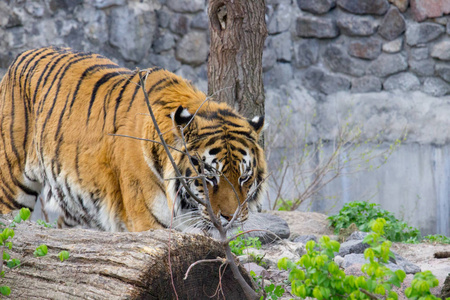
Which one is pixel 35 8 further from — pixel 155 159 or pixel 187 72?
pixel 155 159

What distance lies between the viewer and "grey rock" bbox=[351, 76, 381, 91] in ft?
26.3

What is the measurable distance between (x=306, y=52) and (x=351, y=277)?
Result: 21.0ft

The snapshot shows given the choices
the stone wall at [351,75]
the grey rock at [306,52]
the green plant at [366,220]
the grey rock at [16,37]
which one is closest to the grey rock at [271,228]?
the green plant at [366,220]

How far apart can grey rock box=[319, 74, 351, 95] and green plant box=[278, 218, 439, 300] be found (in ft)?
20.1

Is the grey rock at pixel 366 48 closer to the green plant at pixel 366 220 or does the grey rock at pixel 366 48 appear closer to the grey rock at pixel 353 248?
the green plant at pixel 366 220

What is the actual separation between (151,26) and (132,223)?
4.15 meters

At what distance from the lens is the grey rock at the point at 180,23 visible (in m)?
7.58

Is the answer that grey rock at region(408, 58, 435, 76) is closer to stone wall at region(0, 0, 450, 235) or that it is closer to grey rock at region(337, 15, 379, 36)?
stone wall at region(0, 0, 450, 235)

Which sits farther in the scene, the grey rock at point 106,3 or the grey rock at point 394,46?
the grey rock at point 394,46

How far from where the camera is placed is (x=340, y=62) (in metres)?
8.09

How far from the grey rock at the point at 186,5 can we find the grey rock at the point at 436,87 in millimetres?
3076

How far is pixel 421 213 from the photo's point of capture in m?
7.86

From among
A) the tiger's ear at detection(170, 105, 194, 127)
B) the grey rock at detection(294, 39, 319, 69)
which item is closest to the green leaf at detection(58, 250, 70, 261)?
the tiger's ear at detection(170, 105, 194, 127)

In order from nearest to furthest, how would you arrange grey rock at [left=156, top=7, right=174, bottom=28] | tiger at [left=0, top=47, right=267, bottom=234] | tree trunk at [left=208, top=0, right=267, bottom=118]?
1. tiger at [left=0, top=47, right=267, bottom=234]
2. tree trunk at [left=208, top=0, right=267, bottom=118]
3. grey rock at [left=156, top=7, right=174, bottom=28]
